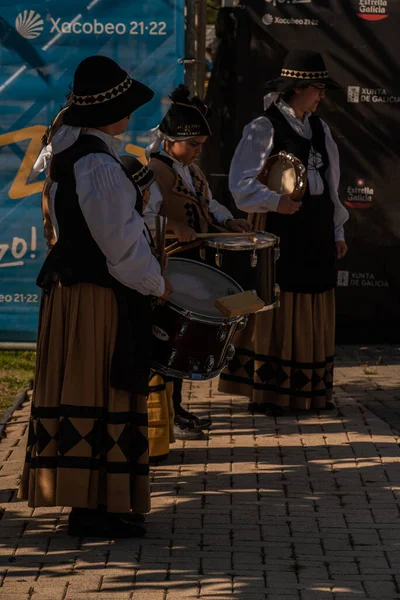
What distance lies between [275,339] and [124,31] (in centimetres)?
253

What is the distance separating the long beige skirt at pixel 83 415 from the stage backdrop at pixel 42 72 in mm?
3720

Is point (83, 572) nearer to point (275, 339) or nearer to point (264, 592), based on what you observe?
point (264, 592)

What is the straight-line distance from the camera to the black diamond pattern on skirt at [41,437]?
16.2ft

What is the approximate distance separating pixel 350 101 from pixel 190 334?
15.3 ft

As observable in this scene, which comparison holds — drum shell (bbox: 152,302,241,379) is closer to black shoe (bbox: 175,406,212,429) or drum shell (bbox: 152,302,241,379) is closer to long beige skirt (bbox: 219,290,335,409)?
black shoe (bbox: 175,406,212,429)

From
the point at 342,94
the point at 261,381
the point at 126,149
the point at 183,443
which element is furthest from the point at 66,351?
the point at 342,94

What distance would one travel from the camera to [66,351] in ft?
A: 16.1

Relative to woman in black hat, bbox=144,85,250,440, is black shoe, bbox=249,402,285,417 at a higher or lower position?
lower

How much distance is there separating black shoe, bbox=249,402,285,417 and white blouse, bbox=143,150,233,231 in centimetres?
131

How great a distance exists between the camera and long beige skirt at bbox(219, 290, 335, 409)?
7379mm

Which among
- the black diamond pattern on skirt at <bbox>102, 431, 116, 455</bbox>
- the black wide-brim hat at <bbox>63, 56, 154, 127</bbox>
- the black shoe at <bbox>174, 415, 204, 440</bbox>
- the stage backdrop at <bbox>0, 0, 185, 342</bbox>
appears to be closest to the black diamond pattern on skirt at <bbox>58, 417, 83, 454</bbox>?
the black diamond pattern on skirt at <bbox>102, 431, 116, 455</bbox>

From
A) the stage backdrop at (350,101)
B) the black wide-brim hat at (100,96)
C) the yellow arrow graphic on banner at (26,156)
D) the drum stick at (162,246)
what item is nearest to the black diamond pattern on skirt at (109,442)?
the drum stick at (162,246)

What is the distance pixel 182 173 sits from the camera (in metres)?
6.37

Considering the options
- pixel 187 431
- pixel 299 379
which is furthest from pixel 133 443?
pixel 299 379
